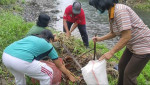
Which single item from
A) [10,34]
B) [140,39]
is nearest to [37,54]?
[140,39]

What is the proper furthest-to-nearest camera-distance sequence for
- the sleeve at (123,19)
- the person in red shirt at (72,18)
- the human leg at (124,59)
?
the person in red shirt at (72,18), the human leg at (124,59), the sleeve at (123,19)

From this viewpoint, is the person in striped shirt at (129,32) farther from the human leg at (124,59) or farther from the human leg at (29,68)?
the human leg at (29,68)

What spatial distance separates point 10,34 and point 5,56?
9.44ft

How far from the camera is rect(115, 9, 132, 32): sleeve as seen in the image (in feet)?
7.99

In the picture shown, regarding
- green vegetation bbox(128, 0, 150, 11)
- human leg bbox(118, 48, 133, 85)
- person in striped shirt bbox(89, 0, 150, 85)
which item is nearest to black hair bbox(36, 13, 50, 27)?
person in striped shirt bbox(89, 0, 150, 85)

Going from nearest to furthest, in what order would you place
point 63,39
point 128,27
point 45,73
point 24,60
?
point 128,27 → point 24,60 → point 45,73 → point 63,39

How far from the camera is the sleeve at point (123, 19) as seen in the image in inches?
95.9

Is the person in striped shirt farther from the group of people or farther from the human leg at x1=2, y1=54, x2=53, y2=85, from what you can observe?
the human leg at x1=2, y1=54, x2=53, y2=85

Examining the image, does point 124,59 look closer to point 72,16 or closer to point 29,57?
point 29,57

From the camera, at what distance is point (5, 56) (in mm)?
2727

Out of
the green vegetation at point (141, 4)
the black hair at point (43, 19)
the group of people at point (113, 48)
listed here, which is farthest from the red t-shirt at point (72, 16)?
the green vegetation at point (141, 4)

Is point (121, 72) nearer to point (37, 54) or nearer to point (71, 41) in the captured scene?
point (37, 54)

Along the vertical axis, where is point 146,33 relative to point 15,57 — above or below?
above

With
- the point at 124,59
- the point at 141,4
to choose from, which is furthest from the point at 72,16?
the point at 141,4
